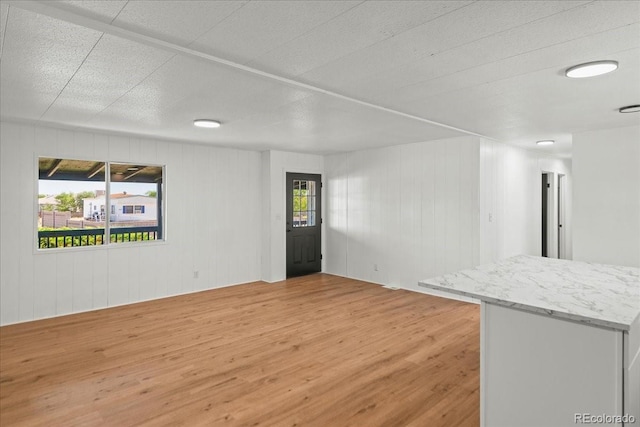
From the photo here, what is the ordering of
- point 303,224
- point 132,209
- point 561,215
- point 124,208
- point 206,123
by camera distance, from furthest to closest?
point 561,215, point 303,224, point 132,209, point 124,208, point 206,123

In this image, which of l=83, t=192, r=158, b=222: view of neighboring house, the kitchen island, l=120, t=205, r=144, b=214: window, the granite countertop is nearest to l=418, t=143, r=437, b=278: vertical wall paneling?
the granite countertop

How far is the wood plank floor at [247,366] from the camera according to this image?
2420 mm

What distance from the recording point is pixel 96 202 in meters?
4.95

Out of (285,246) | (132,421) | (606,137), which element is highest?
(606,137)

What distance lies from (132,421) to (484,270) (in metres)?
2.46

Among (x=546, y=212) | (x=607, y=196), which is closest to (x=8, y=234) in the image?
(x=607, y=196)

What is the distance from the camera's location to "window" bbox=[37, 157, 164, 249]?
4602 mm

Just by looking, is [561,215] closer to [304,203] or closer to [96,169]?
[304,203]

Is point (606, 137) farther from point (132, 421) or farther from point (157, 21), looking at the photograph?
point (132, 421)

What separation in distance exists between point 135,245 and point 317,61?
13.3 ft

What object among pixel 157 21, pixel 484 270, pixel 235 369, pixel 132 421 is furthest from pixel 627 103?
pixel 132 421

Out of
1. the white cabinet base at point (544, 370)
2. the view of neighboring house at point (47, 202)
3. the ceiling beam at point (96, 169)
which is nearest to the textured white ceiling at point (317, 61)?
the ceiling beam at point (96, 169)

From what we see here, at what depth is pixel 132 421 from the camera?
2.32m

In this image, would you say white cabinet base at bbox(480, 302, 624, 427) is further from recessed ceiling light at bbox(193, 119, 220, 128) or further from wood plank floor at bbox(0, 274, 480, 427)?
recessed ceiling light at bbox(193, 119, 220, 128)
